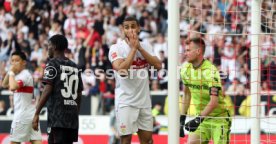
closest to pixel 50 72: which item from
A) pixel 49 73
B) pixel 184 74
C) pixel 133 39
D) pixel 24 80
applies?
pixel 49 73

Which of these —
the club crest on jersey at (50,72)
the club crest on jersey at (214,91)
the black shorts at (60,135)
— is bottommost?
the black shorts at (60,135)

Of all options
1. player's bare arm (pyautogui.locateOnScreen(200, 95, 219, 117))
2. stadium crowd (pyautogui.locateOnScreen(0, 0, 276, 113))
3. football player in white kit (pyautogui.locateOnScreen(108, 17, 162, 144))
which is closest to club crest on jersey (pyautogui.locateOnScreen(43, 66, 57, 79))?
football player in white kit (pyautogui.locateOnScreen(108, 17, 162, 144))

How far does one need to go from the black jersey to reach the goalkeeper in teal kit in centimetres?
149

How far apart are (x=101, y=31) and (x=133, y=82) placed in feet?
34.6

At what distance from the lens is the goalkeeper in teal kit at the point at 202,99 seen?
984cm

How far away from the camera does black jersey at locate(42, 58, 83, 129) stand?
9.15m

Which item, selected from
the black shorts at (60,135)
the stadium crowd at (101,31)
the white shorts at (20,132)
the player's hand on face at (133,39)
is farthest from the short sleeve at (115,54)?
the stadium crowd at (101,31)

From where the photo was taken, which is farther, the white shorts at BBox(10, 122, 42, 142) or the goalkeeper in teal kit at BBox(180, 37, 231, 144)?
the white shorts at BBox(10, 122, 42, 142)

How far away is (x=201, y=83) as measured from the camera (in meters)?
9.84

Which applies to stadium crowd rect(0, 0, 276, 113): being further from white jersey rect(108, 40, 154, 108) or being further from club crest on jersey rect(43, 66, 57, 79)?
club crest on jersey rect(43, 66, 57, 79)

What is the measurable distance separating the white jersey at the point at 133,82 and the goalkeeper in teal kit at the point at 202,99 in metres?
0.54

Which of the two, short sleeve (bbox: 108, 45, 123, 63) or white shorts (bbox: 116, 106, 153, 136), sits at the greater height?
short sleeve (bbox: 108, 45, 123, 63)

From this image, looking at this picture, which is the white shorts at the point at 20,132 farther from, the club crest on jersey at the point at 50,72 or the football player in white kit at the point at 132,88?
the club crest on jersey at the point at 50,72

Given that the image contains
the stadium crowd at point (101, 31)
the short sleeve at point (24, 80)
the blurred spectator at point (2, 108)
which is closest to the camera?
the short sleeve at point (24, 80)
